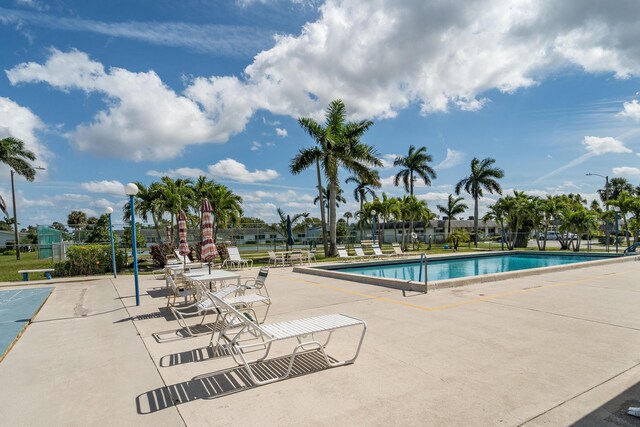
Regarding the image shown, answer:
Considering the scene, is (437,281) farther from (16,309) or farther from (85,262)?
(85,262)

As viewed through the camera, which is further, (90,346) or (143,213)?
(143,213)

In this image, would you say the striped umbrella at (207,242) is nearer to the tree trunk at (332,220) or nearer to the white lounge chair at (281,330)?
the white lounge chair at (281,330)

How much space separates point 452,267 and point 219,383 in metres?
17.0

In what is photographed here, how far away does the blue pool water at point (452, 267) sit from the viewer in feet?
52.3

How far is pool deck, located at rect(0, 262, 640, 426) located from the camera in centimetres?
330

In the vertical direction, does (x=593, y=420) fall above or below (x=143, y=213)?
below

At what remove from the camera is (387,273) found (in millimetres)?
16609

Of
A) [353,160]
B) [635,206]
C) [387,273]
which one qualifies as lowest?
[387,273]

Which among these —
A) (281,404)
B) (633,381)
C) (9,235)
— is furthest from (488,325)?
(9,235)

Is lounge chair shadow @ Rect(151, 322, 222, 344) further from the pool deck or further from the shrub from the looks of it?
the shrub

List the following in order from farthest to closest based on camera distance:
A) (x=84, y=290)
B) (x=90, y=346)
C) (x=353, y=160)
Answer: (x=353, y=160) < (x=84, y=290) < (x=90, y=346)

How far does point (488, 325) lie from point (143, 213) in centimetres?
2402

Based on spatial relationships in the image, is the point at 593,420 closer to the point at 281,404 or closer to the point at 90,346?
the point at 281,404

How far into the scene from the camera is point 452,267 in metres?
19.0
